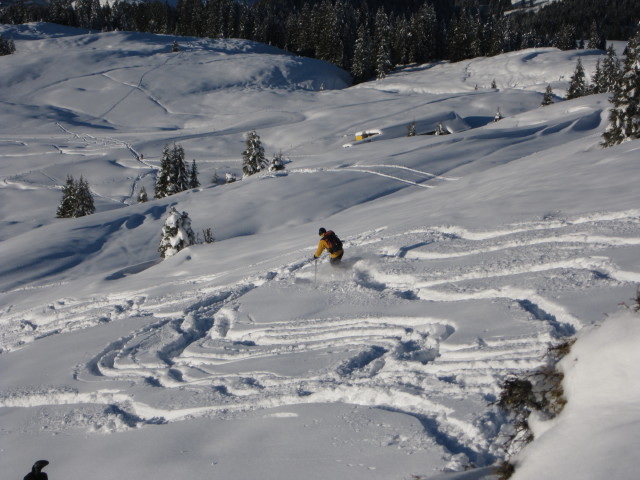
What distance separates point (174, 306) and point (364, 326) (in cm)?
553

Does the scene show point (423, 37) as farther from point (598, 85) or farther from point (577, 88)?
point (598, 85)

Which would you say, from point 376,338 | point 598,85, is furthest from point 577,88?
point 376,338

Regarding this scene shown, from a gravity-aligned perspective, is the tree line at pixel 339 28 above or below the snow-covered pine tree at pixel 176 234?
above

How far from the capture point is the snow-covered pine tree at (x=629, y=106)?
79.7ft

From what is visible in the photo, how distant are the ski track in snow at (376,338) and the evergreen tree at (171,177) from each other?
30.1 m

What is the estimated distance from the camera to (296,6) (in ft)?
454

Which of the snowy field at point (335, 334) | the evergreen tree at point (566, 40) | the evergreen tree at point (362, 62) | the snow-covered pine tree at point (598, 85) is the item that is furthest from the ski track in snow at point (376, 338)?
the evergreen tree at point (566, 40)

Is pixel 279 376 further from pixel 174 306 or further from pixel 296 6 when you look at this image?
pixel 296 6

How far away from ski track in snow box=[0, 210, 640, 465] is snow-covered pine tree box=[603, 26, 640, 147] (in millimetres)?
15085

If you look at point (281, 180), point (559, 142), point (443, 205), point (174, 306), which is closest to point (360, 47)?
point (559, 142)

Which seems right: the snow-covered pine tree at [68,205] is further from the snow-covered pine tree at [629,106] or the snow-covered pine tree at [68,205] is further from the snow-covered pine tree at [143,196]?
the snow-covered pine tree at [629,106]

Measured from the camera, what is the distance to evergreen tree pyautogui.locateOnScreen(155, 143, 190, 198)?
43594 mm

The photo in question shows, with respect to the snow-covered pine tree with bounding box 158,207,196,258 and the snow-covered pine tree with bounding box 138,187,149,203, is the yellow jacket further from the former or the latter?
the snow-covered pine tree with bounding box 138,187,149,203

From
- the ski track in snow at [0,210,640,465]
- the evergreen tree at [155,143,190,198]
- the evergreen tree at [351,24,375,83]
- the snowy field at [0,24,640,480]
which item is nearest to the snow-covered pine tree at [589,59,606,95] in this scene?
the evergreen tree at [351,24,375,83]
